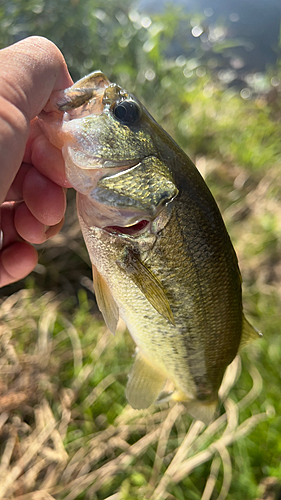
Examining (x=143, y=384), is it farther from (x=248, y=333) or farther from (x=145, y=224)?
(x=145, y=224)

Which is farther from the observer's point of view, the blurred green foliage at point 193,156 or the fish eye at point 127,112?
the blurred green foliage at point 193,156

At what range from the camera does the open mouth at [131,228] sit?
91 cm

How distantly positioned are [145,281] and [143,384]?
20.2 inches

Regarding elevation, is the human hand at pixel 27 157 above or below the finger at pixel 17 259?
above

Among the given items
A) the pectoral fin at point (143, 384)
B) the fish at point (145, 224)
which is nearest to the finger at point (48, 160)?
the fish at point (145, 224)

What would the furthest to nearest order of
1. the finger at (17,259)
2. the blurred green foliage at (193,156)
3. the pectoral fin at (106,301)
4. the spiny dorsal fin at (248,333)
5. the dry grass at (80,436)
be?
the blurred green foliage at (193,156)
the dry grass at (80,436)
the finger at (17,259)
the spiny dorsal fin at (248,333)
the pectoral fin at (106,301)

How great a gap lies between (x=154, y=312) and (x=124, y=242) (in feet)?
0.83

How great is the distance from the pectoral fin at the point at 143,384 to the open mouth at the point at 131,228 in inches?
20.9

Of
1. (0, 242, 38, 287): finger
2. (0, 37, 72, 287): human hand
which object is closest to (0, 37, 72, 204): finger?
(0, 37, 72, 287): human hand

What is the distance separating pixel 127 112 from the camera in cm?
88

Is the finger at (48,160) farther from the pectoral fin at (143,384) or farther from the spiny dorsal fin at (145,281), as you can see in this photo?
the pectoral fin at (143,384)

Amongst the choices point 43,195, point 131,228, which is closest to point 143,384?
point 131,228

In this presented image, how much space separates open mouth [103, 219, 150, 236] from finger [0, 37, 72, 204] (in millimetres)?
294

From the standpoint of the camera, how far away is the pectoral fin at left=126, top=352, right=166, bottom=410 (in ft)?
3.96
